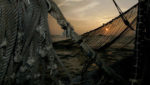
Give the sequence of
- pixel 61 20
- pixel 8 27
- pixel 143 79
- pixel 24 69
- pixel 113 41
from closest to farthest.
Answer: pixel 8 27 → pixel 24 69 → pixel 61 20 → pixel 143 79 → pixel 113 41

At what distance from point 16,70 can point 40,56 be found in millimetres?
332

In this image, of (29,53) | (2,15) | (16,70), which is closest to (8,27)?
(2,15)

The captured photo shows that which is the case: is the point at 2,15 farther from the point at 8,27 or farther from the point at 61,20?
the point at 61,20

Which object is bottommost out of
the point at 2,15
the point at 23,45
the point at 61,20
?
the point at 23,45

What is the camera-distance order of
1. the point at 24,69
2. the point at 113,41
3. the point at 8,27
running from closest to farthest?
1. the point at 8,27
2. the point at 24,69
3. the point at 113,41

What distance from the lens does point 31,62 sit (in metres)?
1.97

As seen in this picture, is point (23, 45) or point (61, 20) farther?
point (61, 20)

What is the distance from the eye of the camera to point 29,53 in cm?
198

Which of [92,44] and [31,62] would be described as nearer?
[31,62]

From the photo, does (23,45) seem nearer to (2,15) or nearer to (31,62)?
(31,62)

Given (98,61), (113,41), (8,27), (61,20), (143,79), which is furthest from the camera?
(113,41)

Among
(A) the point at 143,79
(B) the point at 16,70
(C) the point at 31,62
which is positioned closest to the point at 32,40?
(C) the point at 31,62

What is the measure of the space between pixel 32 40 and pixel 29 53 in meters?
0.17

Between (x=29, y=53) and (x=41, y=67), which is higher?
(x=29, y=53)
